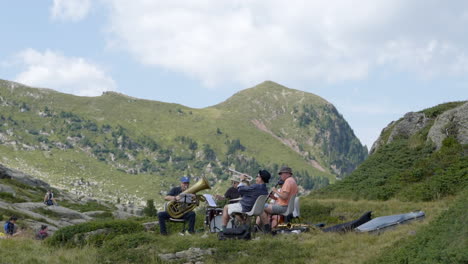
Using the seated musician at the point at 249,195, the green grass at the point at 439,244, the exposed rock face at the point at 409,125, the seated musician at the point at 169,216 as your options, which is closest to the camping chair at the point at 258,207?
the seated musician at the point at 249,195

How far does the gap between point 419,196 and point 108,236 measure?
656 inches

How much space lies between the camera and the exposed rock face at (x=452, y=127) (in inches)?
1353

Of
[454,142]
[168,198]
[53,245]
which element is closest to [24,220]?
[53,245]

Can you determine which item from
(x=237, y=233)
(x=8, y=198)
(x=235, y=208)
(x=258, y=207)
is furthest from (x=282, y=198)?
(x=8, y=198)

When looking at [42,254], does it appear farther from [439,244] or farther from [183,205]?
[439,244]

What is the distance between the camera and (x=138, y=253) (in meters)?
15.2

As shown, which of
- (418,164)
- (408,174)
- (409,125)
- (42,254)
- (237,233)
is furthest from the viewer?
(409,125)

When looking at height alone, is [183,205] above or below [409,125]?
below

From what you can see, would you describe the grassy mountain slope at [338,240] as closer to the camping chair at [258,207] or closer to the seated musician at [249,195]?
the camping chair at [258,207]

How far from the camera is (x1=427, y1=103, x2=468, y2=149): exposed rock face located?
34.4 metres

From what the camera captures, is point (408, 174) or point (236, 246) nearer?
point (236, 246)

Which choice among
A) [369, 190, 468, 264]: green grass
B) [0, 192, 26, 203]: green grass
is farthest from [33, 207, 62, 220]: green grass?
[369, 190, 468, 264]: green grass

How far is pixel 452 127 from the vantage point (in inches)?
1389

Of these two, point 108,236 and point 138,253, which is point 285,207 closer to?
point 138,253
